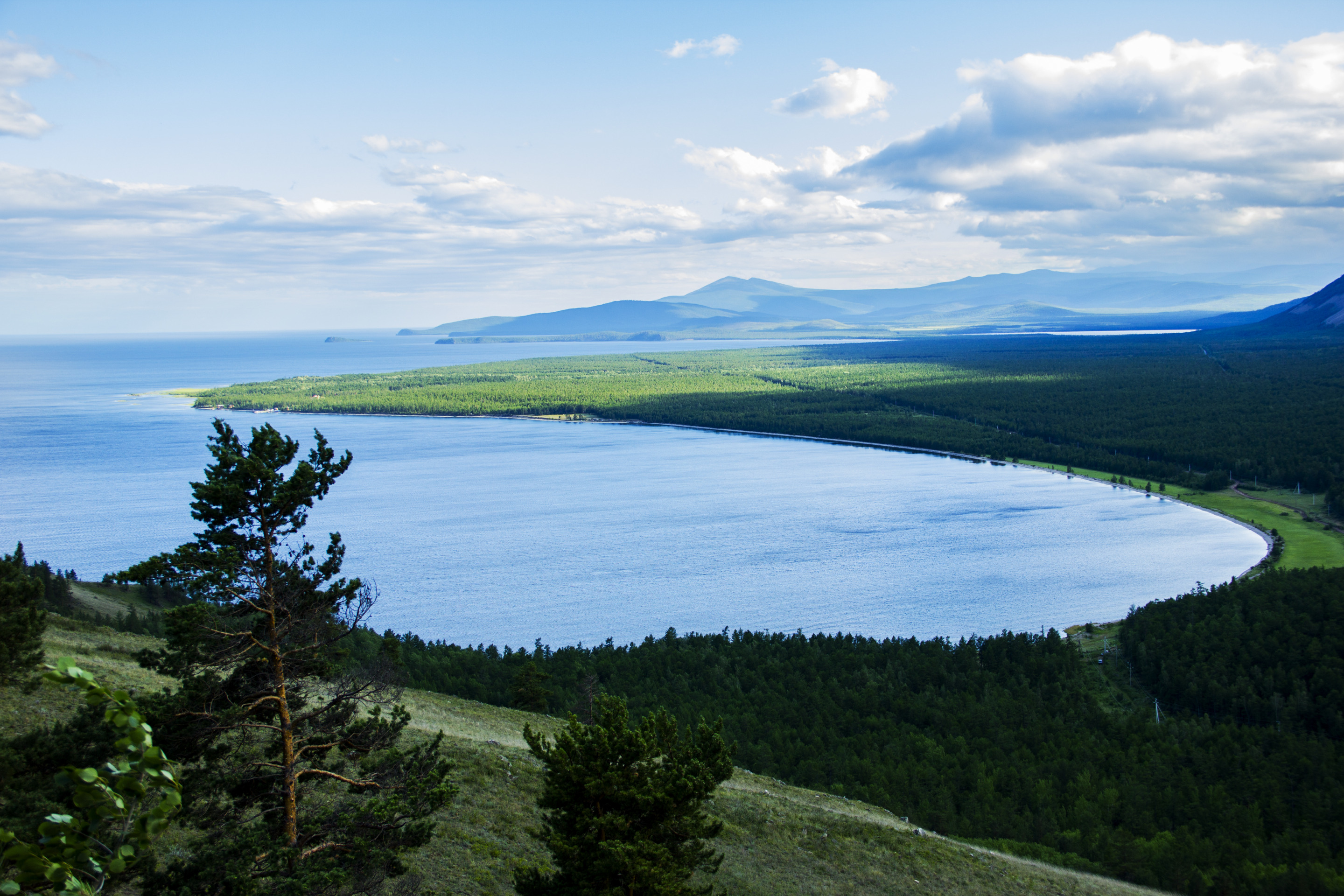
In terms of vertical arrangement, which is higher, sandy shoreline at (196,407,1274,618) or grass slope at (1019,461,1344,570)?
sandy shoreline at (196,407,1274,618)

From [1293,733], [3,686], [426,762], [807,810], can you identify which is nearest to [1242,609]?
[1293,733]

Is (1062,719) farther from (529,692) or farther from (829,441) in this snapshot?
(829,441)

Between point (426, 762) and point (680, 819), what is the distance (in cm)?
344

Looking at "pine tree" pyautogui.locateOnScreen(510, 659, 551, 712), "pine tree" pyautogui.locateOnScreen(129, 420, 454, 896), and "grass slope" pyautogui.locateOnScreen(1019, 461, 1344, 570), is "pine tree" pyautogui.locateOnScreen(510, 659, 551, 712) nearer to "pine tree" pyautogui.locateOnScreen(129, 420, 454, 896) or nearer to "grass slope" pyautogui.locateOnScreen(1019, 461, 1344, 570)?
"pine tree" pyautogui.locateOnScreen(129, 420, 454, 896)

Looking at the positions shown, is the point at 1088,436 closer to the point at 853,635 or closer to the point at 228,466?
the point at 853,635

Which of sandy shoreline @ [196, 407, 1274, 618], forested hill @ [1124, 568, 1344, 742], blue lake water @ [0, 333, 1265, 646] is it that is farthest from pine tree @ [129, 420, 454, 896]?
sandy shoreline @ [196, 407, 1274, 618]

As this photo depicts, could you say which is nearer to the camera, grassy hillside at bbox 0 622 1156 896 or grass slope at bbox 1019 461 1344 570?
grassy hillside at bbox 0 622 1156 896

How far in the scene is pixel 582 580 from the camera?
56.5m

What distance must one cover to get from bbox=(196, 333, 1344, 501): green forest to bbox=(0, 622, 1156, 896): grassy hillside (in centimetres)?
6316

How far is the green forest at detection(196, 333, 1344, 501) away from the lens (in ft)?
302

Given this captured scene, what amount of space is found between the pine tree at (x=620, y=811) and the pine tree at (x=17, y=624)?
908 centimetres

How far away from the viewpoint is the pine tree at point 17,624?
1583cm

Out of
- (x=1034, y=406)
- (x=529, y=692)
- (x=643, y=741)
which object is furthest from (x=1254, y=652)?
(x=1034, y=406)

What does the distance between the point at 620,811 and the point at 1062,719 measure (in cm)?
2770
